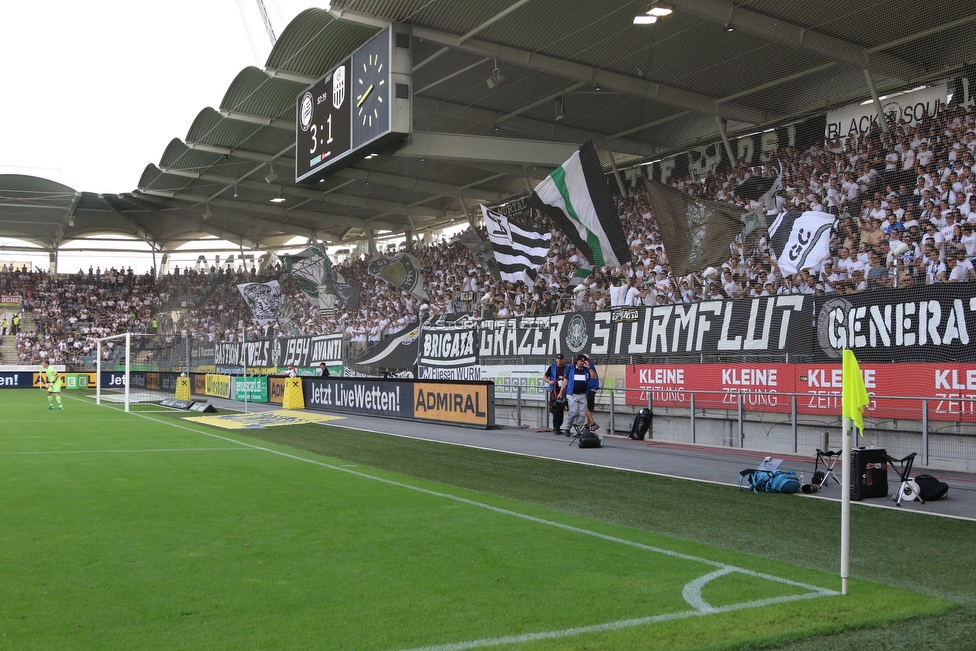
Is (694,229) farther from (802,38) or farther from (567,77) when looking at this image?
(567,77)

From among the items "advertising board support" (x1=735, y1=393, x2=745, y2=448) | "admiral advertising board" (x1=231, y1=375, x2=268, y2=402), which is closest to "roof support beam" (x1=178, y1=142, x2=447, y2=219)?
"admiral advertising board" (x1=231, y1=375, x2=268, y2=402)

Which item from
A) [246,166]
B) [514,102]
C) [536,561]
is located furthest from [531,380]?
[246,166]

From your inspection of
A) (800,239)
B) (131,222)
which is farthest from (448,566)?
(131,222)

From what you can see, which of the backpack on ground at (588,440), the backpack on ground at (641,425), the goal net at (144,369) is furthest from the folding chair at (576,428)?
the goal net at (144,369)

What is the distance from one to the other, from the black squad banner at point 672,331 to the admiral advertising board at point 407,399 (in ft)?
8.25

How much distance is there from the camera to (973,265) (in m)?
15.1

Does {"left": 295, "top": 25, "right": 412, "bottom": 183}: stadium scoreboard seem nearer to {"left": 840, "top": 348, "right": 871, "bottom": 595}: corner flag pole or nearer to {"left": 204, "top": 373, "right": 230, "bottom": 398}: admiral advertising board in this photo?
{"left": 204, "top": 373, "right": 230, "bottom": 398}: admiral advertising board

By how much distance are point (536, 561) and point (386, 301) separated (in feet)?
112

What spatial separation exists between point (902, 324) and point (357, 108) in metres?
15.8

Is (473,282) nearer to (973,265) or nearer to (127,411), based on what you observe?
(127,411)

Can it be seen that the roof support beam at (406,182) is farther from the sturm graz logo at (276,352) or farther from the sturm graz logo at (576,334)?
the sturm graz logo at (576,334)

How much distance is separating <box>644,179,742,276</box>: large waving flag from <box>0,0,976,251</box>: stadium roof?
4.33 meters

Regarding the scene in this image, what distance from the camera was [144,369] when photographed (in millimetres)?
46375

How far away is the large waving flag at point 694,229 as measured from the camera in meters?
20.5
